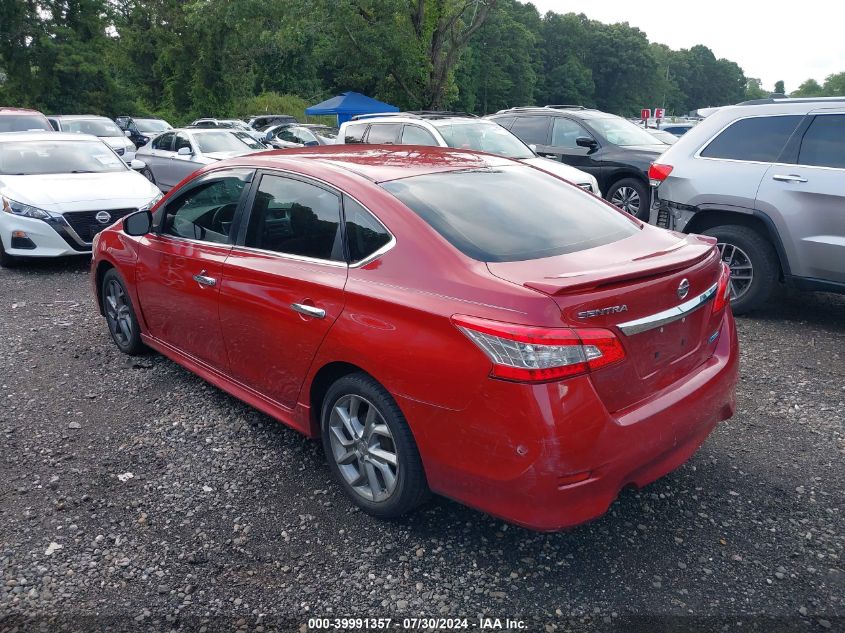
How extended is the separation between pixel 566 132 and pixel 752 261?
20.0ft

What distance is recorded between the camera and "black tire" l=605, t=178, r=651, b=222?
10.4m

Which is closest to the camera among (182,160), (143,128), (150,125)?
(182,160)

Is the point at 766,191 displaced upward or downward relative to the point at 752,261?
upward

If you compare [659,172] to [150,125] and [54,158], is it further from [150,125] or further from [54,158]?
[150,125]

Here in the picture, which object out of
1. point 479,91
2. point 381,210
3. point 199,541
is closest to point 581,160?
point 381,210

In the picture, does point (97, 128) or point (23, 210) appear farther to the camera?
point (97, 128)

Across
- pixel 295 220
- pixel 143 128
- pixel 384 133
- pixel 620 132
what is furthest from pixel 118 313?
pixel 143 128

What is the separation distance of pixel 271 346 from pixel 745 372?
10.9 ft

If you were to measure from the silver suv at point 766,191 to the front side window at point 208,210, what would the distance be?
4.14 m

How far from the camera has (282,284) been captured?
346 cm

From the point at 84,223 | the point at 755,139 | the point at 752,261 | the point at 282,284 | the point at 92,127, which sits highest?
the point at 755,139

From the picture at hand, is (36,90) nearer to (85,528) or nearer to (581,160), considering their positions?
(581,160)

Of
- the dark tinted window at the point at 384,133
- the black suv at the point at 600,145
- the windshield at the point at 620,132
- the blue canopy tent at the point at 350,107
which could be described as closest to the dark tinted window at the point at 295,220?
the dark tinted window at the point at 384,133

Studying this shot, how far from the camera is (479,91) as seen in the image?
70500 millimetres
